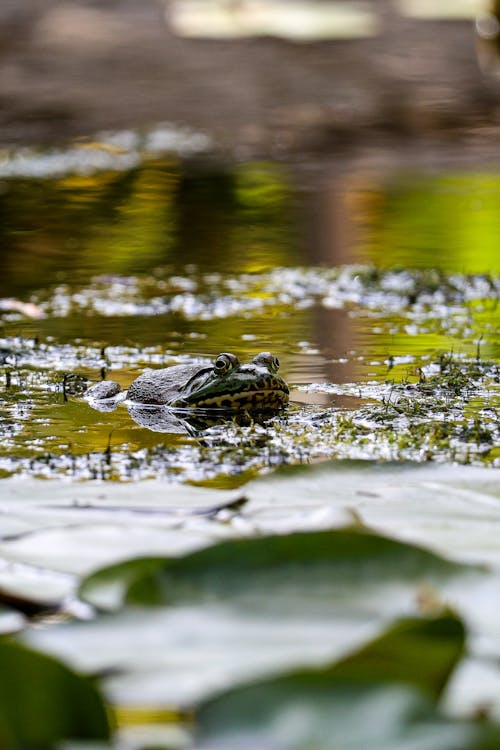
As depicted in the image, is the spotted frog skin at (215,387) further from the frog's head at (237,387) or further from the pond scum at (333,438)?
the pond scum at (333,438)

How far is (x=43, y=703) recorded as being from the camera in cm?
121

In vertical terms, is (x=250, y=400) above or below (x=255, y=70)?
below

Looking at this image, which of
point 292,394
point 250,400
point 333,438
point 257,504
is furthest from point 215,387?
point 257,504

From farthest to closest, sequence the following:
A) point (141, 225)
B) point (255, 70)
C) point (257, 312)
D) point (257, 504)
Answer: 1. point (255, 70)
2. point (141, 225)
3. point (257, 312)
4. point (257, 504)

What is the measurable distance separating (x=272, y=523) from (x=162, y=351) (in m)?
2.82

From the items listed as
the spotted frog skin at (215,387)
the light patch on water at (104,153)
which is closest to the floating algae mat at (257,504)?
the spotted frog skin at (215,387)

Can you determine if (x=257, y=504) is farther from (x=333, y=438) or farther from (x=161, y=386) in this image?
(x=161, y=386)

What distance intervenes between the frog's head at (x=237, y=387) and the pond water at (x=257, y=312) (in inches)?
4.6

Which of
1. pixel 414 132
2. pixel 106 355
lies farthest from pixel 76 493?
pixel 414 132

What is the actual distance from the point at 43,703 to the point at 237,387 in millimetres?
2633

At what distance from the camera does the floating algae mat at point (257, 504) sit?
1.22 metres

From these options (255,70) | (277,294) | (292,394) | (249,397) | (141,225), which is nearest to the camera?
(249,397)

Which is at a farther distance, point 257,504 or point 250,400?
point 250,400

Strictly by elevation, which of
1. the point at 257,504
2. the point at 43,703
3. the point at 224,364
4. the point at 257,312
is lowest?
the point at 257,312
